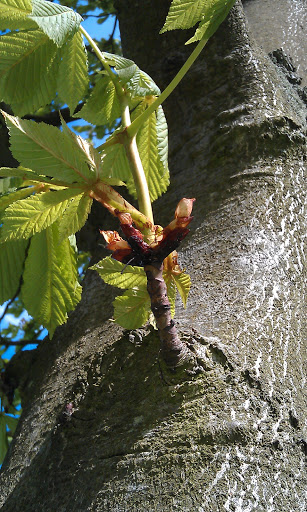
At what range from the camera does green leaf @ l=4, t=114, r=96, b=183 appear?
763mm

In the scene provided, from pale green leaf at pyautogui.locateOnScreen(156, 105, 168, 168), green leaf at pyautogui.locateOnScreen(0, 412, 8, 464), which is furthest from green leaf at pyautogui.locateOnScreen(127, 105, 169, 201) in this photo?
green leaf at pyautogui.locateOnScreen(0, 412, 8, 464)

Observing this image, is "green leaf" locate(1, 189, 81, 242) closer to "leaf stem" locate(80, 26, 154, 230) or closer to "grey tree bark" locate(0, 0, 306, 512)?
"leaf stem" locate(80, 26, 154, 230)

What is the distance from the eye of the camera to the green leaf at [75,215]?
812 mm

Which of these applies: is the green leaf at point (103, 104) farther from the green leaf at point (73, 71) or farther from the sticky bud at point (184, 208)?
the sticky bud at point (184, 208)

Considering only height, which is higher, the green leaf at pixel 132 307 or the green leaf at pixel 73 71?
the green leaf at pixel 73 71

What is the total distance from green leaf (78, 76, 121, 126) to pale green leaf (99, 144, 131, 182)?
0.26ft

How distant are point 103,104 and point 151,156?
0.14 meters

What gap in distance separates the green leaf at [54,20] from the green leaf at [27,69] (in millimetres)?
131

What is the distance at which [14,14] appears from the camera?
852 millimetres

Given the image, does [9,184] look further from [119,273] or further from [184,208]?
[184,208]

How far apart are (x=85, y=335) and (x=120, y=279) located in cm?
40

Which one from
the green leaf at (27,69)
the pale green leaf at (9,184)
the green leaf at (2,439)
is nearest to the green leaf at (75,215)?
the pale green leaf at (9,184)

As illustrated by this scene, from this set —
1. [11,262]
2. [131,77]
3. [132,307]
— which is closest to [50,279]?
[11,262]

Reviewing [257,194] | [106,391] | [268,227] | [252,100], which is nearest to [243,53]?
[252,100]
